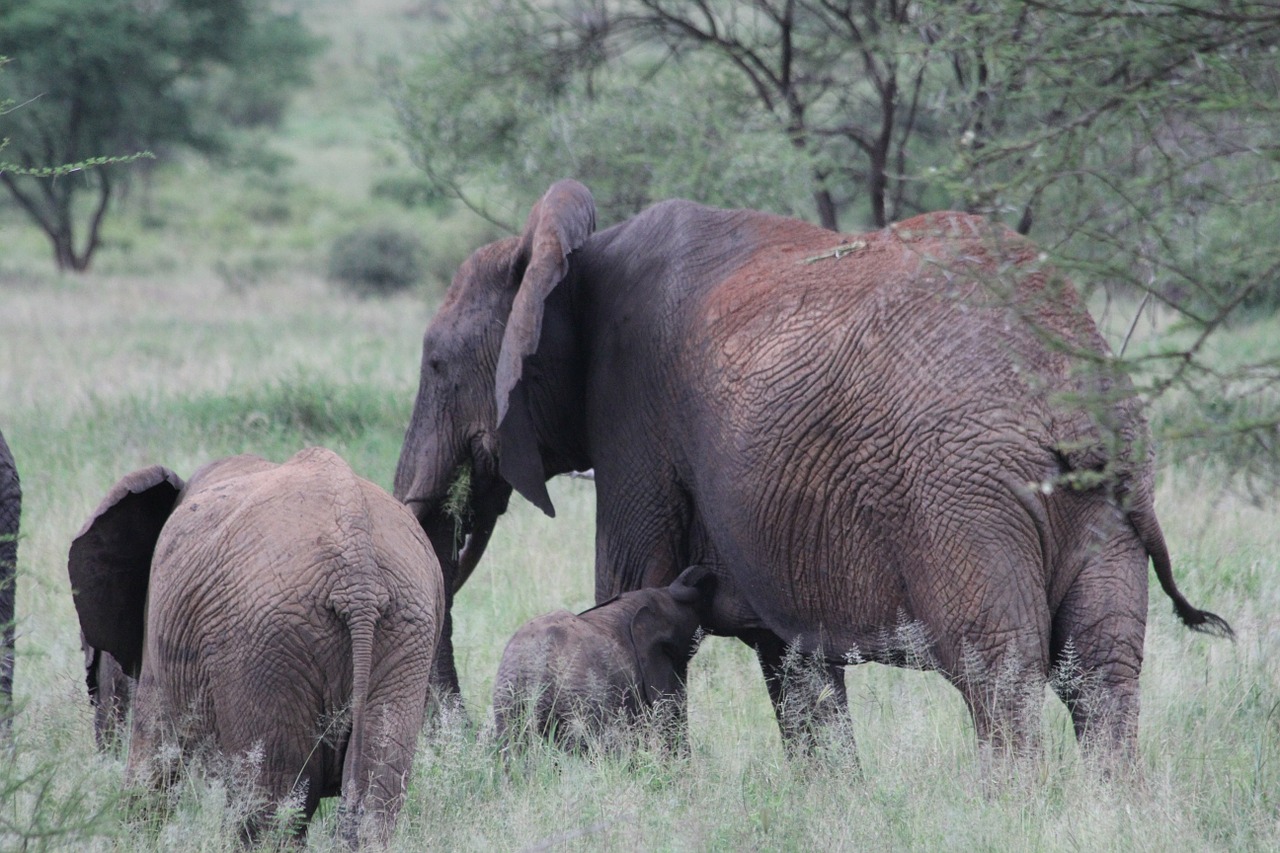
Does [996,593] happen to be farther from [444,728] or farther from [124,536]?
[124,536]

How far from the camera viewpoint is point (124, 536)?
15.4 ft

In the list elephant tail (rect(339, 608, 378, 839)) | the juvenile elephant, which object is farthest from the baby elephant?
elephant tail (rect(339, 608, 378, 839))

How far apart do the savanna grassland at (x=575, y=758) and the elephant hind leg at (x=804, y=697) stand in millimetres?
117

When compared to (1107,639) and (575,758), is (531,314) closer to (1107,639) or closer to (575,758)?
(575,758)

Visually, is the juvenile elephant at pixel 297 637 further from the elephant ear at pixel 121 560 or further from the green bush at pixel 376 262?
the green bush at pixel 376 262

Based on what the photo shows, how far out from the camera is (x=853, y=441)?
4.48 metres

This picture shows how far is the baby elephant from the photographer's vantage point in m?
5.18

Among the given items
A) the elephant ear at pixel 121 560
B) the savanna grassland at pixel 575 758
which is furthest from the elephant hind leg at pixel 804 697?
the elephant ear at pixel 121 560

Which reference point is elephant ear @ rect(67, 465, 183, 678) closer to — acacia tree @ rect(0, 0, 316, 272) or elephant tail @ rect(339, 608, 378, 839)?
elephant tail @ rect(339, 608, 378, 839)

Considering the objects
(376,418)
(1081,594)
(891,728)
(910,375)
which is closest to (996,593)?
(1081,594)

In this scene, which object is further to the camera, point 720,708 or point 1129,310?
point 1129,310

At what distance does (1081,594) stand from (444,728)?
6.36ft

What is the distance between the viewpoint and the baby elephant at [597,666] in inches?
204

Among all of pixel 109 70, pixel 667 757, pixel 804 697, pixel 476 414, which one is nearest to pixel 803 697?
pixel 804 697
